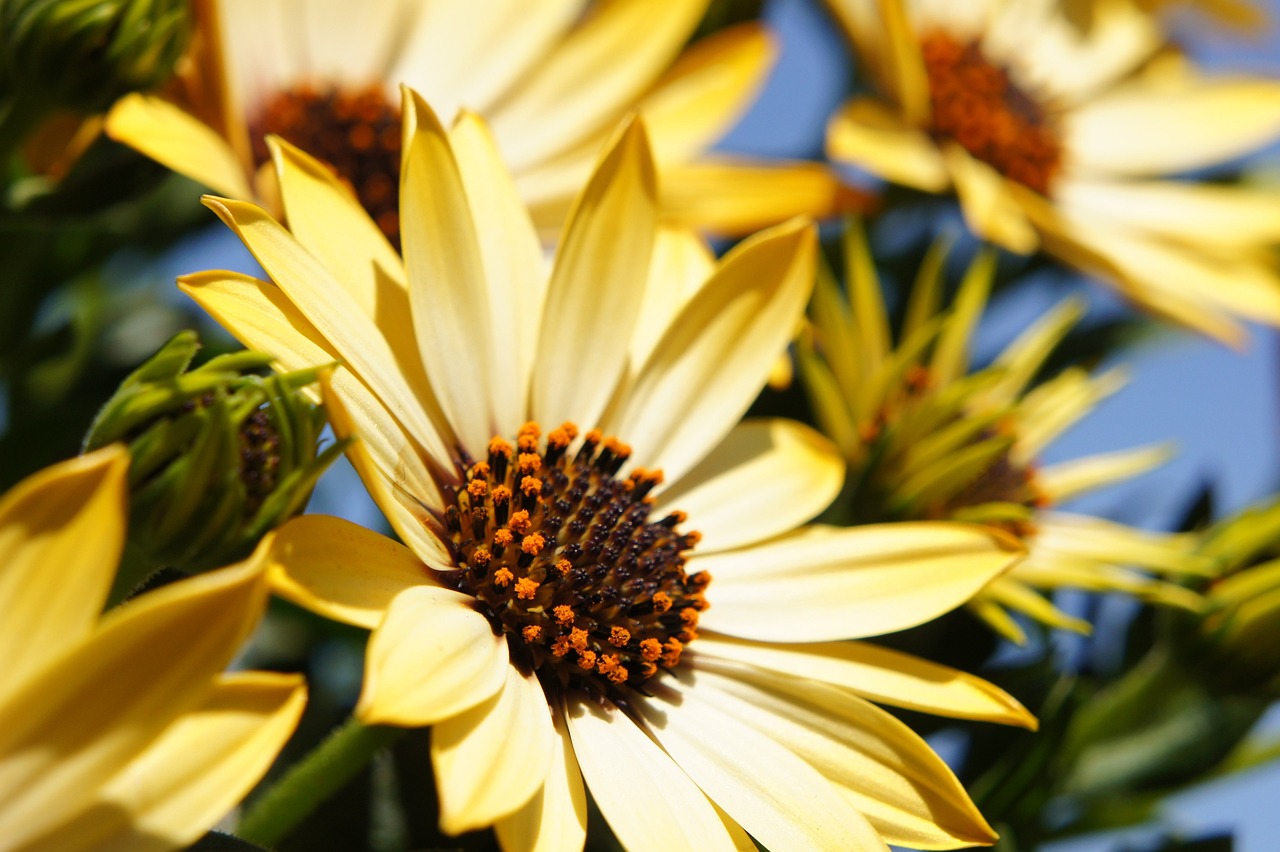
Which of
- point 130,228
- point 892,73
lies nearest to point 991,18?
point 892,73

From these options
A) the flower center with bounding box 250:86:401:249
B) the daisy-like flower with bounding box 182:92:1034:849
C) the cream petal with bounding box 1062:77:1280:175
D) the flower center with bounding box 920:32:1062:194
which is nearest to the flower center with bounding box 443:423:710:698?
the daisy-like flower with bounding box 182:92:1034:849

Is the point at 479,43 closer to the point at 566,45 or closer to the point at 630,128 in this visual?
the point at 566,45

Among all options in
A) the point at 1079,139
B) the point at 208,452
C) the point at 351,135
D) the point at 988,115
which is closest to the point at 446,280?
the point at 208,452

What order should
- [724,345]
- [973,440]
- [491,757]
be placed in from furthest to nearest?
[973,440], [724,345], [491,757]

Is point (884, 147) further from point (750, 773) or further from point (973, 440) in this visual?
point (750, 773)

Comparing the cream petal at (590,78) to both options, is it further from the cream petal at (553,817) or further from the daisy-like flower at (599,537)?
the cream petal at (553,817)

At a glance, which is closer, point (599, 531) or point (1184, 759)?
point (599, 531)

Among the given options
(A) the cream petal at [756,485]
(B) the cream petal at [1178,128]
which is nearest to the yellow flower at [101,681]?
(A) the cream petal at [756,485]
